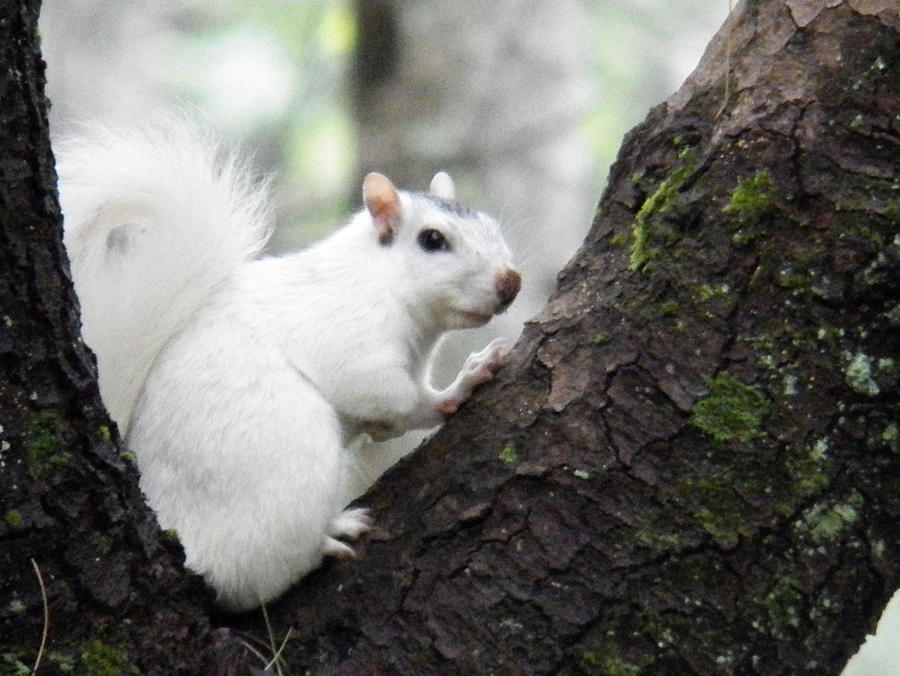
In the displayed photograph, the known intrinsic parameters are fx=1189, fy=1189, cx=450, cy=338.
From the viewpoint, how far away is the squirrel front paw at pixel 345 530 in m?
2.43

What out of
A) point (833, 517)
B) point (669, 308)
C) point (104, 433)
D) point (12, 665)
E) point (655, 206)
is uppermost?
point (655, 206)

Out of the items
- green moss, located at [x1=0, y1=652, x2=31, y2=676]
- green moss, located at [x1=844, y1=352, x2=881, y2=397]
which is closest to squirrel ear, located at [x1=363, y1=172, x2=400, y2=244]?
green moss, located at [x1=844, y1=352, x2=881, y2=397]

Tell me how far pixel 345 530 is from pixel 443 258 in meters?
0.89

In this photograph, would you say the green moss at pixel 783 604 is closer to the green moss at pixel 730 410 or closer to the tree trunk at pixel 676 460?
the tree trunk at pixel 676 460

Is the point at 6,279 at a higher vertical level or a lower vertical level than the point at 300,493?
higher

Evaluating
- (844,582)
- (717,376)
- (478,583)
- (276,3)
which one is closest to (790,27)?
(717,376)

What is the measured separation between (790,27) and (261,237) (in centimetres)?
144

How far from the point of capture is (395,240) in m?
3.14

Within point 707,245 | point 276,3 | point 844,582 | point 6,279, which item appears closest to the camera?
point 6,279

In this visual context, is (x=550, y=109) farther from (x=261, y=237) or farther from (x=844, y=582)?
(x=844, y=582)

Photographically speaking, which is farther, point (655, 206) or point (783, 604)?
point (655, 206)

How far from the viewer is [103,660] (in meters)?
1.99

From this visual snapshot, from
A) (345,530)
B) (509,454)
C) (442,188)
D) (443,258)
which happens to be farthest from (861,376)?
(442,188)

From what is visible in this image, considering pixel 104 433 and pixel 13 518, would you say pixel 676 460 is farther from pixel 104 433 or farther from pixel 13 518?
pixel 13 518
